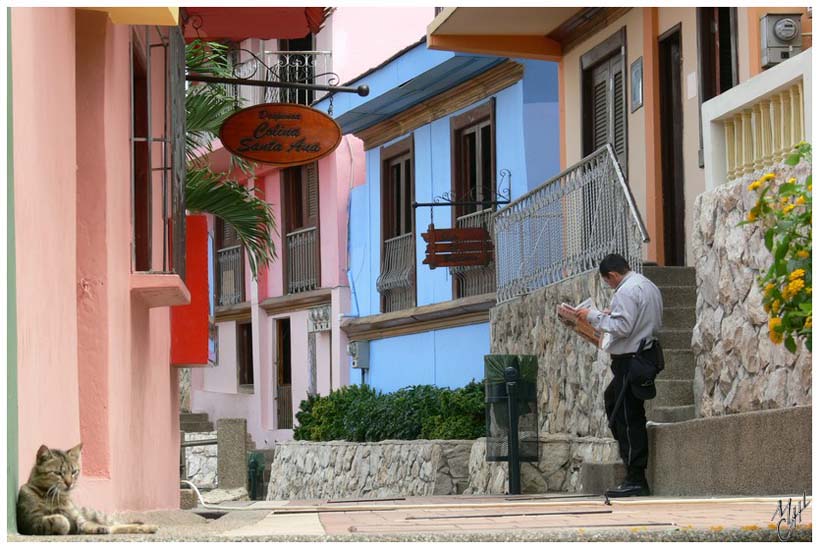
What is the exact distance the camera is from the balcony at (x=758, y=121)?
1099cm

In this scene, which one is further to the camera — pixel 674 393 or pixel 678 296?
pixel 678 296

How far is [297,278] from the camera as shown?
30844 millimetres

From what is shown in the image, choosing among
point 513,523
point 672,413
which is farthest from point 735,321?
point 513,523

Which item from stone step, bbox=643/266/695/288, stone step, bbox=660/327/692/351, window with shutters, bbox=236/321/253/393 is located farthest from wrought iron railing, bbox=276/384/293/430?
stone step, bbox=660/327/692/351

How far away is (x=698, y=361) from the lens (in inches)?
496

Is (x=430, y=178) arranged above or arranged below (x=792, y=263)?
above

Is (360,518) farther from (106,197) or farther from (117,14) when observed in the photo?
(117,14)

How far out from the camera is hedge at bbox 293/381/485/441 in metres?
20.2

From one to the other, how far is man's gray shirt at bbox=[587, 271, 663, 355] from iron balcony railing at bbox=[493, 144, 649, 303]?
54.4 inches

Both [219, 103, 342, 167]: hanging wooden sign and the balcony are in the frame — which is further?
[219, 103, 342, 167]: hanging wooden sign

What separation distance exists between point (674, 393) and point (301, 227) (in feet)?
60.0

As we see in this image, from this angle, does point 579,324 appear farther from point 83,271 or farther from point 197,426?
point 197,426

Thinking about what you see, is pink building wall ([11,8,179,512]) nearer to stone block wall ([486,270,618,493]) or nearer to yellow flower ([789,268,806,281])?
yellow flower ([789,268,806,281])

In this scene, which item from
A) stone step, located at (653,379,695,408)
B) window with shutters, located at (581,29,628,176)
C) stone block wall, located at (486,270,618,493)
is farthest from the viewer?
window with shutters, located at (581,29,628,176)
